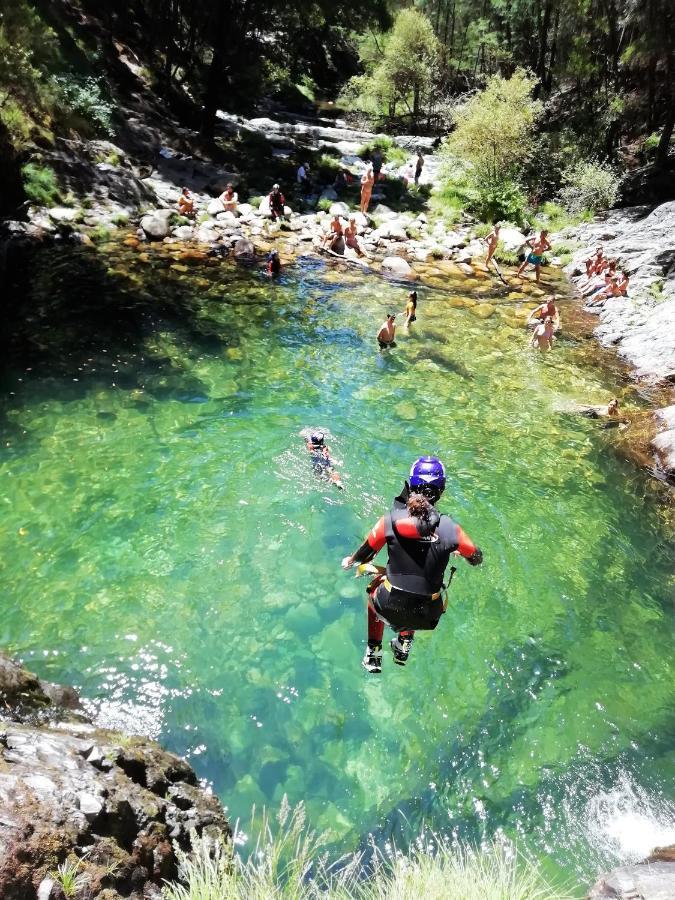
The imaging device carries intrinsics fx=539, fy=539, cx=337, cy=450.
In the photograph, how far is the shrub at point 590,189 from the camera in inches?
1149

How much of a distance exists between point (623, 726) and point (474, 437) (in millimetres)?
6359

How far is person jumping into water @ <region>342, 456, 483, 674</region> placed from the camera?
4.34 metres

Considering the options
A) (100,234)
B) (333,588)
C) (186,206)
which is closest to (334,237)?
(186,206)

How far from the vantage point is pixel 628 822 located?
5418 millimetres

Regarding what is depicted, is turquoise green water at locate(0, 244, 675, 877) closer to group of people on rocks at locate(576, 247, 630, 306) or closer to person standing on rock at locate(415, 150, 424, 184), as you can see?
group of people on rocks at locate(576, 247, 630, 306)

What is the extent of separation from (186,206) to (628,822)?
2437cm

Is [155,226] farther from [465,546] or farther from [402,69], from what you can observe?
[402,69]

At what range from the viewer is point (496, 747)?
→ 6070 mm

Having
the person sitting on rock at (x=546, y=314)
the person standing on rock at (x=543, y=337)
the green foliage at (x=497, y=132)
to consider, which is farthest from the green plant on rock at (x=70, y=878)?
the green foliage at (x=497, y=132)

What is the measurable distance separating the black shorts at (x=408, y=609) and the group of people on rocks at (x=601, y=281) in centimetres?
1947

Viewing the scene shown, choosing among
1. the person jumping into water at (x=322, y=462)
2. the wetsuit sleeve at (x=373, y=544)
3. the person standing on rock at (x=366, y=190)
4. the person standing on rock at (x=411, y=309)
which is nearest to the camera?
the wetsuit sleeve at (x=373, y=544)

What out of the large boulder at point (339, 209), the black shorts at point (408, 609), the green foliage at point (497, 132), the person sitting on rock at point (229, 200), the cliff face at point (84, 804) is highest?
the green foliage at point (497, 132)

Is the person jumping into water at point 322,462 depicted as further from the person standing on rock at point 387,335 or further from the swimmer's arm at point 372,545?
the person standing on rock at point 387,335

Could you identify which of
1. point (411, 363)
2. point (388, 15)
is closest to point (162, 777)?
point (411, 363)
